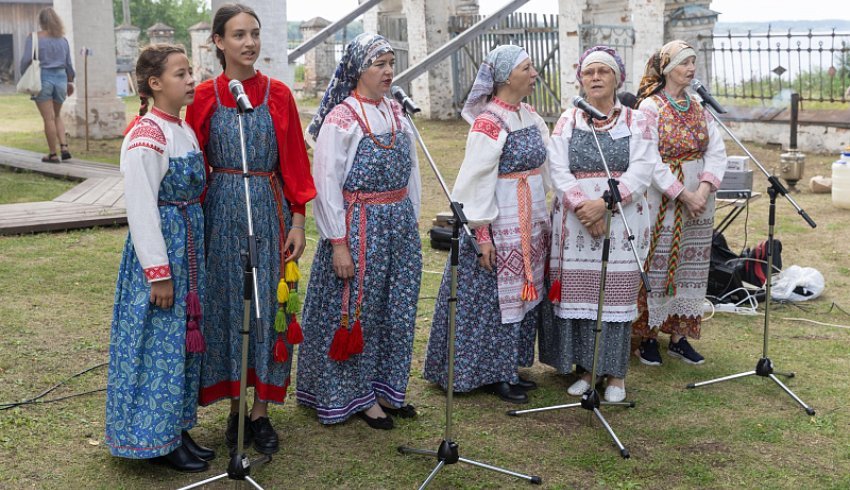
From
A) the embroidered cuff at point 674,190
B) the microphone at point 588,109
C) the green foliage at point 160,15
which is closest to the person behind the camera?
the microphone at point 588,109

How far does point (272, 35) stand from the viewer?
7551 millimetres

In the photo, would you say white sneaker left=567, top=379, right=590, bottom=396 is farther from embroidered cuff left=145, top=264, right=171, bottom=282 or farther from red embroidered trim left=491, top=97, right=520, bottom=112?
embroidered cuff left=145, top=264, right=171, bottom=282

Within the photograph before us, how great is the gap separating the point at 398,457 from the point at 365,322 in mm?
638

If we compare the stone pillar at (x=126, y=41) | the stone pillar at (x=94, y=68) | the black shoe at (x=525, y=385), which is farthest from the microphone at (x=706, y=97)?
the stone pillar at (x=126, y=41)

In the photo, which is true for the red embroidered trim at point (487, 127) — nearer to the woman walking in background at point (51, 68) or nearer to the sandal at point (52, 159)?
the woman walking in background at point (51, 68)

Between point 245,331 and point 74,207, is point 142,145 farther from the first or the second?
point 74,207

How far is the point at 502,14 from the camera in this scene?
1375 centimetres

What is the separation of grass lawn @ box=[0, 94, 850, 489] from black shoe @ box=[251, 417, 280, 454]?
6 centimetres

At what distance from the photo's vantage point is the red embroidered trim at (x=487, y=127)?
16.1ft

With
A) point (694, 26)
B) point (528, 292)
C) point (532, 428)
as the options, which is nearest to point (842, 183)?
point (694, 26)

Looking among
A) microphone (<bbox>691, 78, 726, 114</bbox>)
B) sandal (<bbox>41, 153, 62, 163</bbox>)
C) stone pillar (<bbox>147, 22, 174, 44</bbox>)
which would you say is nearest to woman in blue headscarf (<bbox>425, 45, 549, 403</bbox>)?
microphone (<bbox>691, 78, 726, 114</bbox>)

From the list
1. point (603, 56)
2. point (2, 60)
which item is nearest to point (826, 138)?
point (603, 56)

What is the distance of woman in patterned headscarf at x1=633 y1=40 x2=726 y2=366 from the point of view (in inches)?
215

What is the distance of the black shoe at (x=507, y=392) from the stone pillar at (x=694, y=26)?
32.3ft
